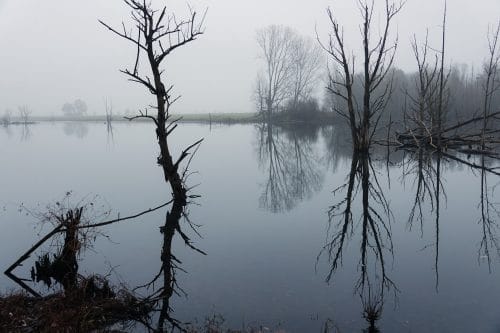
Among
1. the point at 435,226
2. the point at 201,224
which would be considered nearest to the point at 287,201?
the point at 201,224

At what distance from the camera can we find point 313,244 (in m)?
6.46

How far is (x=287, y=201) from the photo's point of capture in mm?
9805

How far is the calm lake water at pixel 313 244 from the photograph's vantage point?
427 cm

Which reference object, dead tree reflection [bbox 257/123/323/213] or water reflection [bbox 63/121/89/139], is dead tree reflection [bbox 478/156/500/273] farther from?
water reflection [bbox 63/121/89/139]

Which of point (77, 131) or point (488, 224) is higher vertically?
point (77, 131)

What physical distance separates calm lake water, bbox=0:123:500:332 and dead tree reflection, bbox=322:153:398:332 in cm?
3

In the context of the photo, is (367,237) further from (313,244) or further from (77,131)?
(77,131)

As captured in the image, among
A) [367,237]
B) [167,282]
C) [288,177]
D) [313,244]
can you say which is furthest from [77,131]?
[367,237]

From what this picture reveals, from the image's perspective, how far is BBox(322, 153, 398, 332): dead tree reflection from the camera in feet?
15.2

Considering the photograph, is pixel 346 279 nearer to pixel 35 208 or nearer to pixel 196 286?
pixel 196 286

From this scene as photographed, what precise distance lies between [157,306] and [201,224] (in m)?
3.45

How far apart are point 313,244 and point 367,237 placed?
3.20 feet

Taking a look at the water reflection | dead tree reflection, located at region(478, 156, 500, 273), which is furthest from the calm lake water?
the water reflection

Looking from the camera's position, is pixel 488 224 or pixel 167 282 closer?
pixel 167 282
